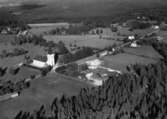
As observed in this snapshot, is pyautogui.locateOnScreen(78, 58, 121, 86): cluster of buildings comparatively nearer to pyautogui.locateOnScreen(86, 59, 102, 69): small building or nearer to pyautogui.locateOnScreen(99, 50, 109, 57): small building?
pyautogui.locateOnScreen(86, 59, 102, 69): small building

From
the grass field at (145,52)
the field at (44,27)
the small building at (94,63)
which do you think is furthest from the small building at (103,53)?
the field at (44,27)

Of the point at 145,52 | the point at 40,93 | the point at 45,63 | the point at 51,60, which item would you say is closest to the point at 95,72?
the point at 51,60

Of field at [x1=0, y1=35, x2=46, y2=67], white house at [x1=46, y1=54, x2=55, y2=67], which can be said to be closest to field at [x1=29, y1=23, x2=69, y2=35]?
field at [x1=0, y1=35, x2=46, y2=67]

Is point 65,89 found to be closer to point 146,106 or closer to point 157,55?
point 146,106

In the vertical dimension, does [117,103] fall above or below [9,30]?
below

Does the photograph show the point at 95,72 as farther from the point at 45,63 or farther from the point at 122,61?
the point at 45,63
